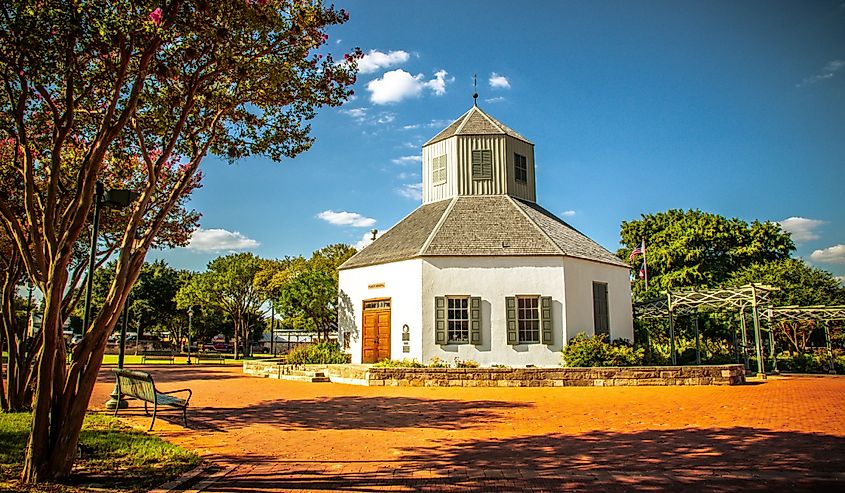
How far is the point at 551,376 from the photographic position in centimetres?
1761

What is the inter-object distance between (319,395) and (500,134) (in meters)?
15.0

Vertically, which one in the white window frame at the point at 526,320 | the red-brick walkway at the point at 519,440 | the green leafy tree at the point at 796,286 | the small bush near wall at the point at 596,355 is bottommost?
the red-brick walkway at the point at 519,440

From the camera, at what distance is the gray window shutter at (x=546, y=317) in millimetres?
20172

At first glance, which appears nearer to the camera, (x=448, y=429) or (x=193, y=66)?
(x=193, y=66)

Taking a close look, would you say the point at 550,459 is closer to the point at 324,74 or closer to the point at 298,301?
the point at 324,74

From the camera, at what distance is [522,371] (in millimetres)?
17656

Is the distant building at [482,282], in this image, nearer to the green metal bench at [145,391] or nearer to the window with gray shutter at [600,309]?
the window with gray shutter at [600,309]

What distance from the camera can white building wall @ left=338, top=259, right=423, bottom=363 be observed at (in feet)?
67.8

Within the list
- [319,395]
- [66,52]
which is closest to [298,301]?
[319,395]

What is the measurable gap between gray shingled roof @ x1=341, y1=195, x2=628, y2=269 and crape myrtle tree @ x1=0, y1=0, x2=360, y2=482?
1099 cm

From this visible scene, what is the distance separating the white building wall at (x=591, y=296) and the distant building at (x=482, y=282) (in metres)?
0.04

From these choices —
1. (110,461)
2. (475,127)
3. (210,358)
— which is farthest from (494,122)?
(210,358)

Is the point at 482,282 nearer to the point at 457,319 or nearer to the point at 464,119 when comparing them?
the point at 457,319

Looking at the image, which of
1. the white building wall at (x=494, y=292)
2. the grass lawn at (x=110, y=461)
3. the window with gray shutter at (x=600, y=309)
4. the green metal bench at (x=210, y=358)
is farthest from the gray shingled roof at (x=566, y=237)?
the green metal bench at (x=210, y=358)
